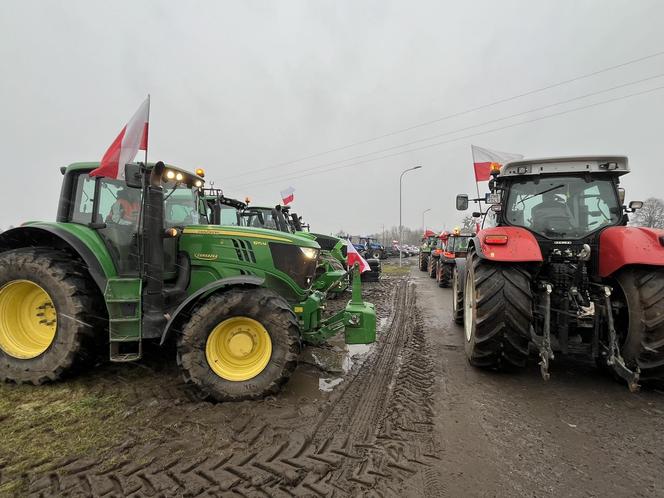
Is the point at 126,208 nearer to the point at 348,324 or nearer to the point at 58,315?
the point at 58,315

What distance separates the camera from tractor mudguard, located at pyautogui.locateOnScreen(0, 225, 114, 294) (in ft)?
11.6

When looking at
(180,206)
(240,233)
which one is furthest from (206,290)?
(180,206)

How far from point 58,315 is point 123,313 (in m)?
0.60

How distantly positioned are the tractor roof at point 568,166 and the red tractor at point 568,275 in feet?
0.04

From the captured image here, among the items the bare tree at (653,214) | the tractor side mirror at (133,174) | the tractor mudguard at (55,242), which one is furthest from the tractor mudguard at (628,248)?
the bare tree at (653,214)

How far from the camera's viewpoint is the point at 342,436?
277 cm

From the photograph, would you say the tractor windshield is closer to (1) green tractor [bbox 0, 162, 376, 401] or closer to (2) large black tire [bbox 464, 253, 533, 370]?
(2) large black tire [bbox 464, 253, 533, 370]

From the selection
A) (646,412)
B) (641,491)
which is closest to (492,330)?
(646,412)

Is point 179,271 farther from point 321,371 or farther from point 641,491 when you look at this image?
point 641,491

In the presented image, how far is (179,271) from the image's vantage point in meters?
3.85

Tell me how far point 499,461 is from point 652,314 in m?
2.09

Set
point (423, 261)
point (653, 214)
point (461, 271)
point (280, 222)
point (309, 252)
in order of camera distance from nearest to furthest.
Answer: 1. point (309, 252)
2. point (461, 271)
3. point (280, 222)
4. point (423, 261)
5. point (653, 214)

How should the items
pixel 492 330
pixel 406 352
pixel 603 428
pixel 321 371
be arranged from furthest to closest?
pixel 406 352 < pixel 321 371 < pixel 492 330 < pixel 603 428

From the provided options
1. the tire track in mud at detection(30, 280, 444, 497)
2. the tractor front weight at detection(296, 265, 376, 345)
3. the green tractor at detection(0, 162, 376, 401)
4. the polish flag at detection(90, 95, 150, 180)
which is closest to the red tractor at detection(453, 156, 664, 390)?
the tractor front weight at detection(296, 265, 376, 345)
